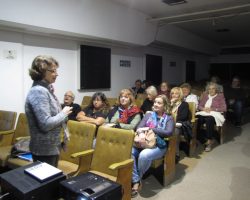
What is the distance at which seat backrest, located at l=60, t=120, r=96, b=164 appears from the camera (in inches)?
102

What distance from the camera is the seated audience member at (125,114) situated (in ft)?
10.6

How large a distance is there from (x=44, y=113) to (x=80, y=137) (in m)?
1.06

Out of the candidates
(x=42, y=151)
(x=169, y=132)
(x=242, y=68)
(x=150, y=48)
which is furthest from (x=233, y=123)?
(x=242, y=68)

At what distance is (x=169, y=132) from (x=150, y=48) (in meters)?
5.44

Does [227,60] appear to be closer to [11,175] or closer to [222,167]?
[222,167]

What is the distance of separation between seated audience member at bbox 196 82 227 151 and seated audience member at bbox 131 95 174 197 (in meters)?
1.65

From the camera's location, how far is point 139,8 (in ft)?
18.5

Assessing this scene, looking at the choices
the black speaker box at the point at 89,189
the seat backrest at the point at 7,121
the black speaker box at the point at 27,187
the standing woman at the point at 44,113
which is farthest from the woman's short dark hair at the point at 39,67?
the seat backrest at the point at 7,121

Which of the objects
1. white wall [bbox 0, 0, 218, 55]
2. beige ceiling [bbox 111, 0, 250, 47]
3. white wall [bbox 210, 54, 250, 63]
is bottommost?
white wall [bbox 0, 0, 218, 55]

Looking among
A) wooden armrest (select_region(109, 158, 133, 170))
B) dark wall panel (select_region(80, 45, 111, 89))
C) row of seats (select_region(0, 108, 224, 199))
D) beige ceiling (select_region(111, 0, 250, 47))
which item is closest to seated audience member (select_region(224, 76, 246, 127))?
beige ceiling (select_region(111, 0, 250, 47))

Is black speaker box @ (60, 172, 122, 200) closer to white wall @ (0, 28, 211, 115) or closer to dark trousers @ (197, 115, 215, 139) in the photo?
white wall @ (0, 28, 211, 115)

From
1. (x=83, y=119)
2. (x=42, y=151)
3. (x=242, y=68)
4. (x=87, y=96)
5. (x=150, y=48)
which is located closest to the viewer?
(x=42, y=151)

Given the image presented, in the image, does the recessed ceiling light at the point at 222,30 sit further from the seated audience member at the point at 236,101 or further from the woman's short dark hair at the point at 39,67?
the woman's short dark hair at the point at 39,67

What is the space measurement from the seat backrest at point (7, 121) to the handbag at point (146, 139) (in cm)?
184
